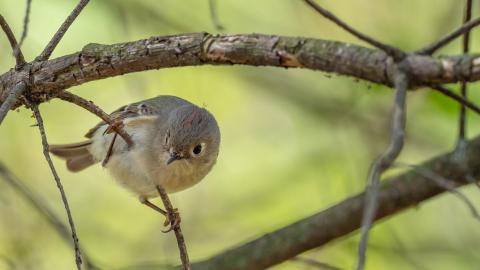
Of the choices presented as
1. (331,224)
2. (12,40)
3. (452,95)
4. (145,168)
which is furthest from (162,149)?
(452,95)

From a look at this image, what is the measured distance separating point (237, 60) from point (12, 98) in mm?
637

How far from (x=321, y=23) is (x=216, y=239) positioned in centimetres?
166

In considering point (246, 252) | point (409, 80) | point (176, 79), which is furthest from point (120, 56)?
point (176, 79)

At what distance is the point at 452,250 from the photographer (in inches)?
154

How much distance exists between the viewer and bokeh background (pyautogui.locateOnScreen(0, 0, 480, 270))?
13.4 feet

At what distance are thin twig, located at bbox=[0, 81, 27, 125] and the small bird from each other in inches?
40.2

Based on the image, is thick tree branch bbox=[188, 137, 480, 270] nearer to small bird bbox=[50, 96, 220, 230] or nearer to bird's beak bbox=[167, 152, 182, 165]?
small bird bbox=[50, 96, 220, 230]

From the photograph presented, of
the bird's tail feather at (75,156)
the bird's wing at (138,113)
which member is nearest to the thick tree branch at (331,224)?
the bird's wing at (138,113)

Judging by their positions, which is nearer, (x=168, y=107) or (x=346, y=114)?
(x=168, y=107)

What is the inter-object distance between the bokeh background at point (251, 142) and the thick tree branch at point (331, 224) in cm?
50

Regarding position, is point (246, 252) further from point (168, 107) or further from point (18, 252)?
point (18, 252)

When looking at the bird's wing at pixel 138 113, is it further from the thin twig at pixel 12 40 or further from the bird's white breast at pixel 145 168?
the thin twig at pixel 12 40

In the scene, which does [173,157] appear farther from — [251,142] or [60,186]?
[251,142]

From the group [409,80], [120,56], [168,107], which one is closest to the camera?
[409,80]
